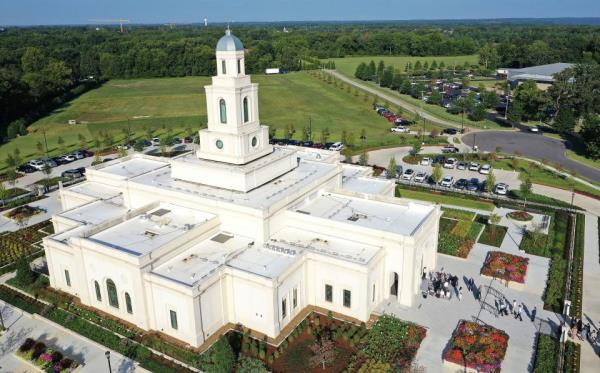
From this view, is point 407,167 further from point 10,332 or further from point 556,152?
point 10,332

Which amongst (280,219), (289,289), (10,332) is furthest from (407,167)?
(10,332)

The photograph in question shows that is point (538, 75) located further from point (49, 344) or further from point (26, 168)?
point (49, 344)

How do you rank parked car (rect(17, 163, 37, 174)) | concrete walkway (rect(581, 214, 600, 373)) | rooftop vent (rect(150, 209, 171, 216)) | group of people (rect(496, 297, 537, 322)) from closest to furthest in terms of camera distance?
concrete walkway (rect(581, 214, 600, 373)) < group of people (rect(496, 297, 537, 322)) < rooftop vent (rect(150, 209, 171, 216)) < parked car (rect(17, 163, 37, 174))

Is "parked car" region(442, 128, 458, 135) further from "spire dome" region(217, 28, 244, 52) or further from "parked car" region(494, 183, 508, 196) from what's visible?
"spire dome" region(217, 28, 244, 52)

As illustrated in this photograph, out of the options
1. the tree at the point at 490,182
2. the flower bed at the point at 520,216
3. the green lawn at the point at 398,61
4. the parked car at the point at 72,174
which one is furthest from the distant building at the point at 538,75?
the parked car at the point at 72,174

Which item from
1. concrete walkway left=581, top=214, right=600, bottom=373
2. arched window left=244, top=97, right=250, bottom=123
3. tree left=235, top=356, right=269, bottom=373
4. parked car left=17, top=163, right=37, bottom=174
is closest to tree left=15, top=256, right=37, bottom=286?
tree left=235, top=356, right=269, bottom=373

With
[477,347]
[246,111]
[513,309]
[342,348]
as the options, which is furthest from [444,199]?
[342,348]
